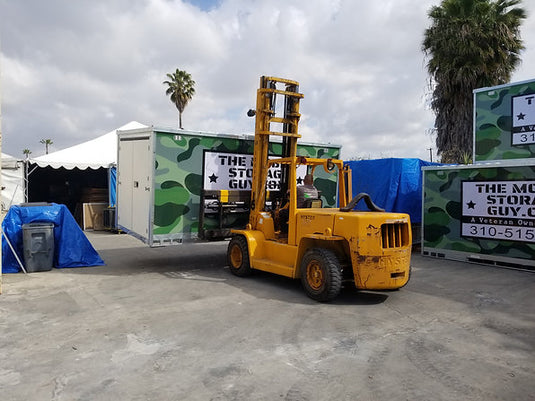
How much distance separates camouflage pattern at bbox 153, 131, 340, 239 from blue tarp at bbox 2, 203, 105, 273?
2.21m

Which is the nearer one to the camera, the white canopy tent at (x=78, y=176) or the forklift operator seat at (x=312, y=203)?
the forklift operator seat at (x=312, y=203)

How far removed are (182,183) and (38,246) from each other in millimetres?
3158

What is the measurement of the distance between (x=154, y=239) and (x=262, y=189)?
228 cm

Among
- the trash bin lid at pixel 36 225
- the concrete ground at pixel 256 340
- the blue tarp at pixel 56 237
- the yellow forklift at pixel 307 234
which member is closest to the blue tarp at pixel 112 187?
the blue tarp at pixel 56 237

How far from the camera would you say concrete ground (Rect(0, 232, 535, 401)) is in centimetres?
384

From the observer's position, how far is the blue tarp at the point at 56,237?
8773 mm

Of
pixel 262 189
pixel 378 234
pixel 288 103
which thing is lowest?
pixel 378 234

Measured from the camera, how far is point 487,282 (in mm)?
8375

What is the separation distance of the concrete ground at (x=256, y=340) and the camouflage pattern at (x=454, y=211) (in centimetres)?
167

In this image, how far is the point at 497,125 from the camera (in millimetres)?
11969

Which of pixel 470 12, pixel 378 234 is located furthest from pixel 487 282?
pixel 470 12

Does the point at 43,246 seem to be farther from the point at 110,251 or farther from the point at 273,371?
the point at 273,371

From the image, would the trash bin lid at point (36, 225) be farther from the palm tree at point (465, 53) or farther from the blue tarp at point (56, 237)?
the palm tree at point (465, 53)

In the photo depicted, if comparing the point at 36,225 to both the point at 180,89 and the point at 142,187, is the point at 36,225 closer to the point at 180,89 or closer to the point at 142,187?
the point at 142,187
